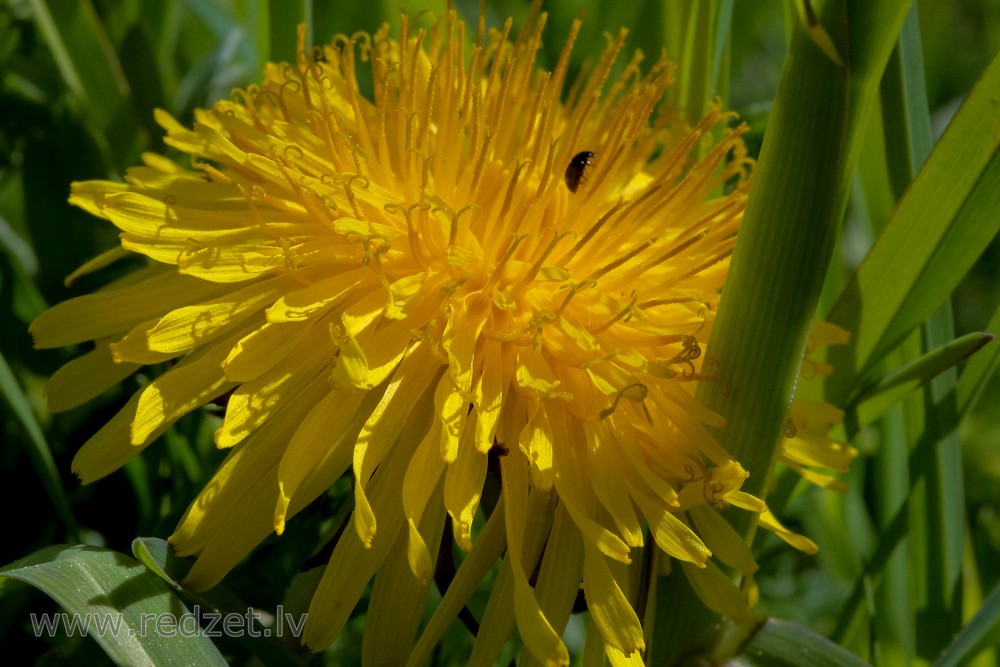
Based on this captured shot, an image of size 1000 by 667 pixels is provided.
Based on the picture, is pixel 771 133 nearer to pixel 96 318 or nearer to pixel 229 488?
pixel 229 488

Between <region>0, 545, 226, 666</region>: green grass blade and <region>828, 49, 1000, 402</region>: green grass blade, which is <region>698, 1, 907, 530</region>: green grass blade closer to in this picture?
<region>828, 49, 1000, 402</region>: green grass blade

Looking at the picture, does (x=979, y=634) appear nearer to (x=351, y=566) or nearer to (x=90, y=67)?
(x=351, y=566)

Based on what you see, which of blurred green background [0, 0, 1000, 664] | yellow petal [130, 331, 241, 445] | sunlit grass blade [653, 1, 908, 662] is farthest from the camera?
blurred green background [0, 0, 1000, 664]

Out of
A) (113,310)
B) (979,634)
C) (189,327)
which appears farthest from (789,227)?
(113,310)

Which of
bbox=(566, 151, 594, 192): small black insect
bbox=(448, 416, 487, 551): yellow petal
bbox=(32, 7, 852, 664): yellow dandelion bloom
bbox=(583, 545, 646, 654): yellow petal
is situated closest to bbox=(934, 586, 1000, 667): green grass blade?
bbox=(32, 7, 852, 664): yellow dandelion bloom

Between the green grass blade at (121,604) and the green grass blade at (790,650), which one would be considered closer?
the green grass blade at (121,604)

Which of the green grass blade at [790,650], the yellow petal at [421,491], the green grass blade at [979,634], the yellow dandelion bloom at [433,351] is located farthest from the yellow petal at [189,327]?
the green grass blade at [979,634]

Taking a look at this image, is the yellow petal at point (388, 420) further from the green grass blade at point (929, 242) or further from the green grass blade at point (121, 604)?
the green grass blade at point (929, 242)
